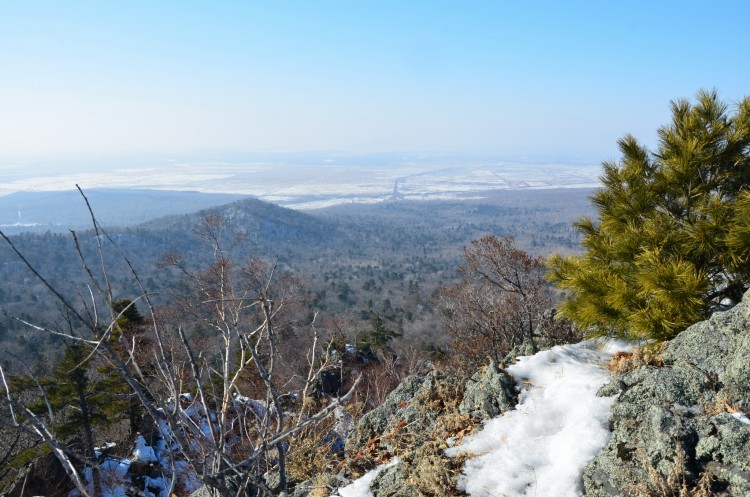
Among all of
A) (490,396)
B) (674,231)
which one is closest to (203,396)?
(490,396)

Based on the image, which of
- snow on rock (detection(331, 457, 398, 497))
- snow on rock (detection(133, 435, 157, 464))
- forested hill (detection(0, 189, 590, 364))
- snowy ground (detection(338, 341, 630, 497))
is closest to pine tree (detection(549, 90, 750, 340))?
snowy ground (detection(338, 341, 630, 497))

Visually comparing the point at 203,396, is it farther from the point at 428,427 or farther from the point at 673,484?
the point at 428,427

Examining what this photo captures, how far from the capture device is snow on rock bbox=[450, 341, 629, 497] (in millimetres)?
3453

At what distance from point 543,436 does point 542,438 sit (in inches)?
1.5

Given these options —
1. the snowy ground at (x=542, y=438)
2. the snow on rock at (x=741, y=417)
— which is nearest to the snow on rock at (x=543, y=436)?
the snowy ground at (x=542, y=438)

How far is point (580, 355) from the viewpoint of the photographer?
5.43 meters

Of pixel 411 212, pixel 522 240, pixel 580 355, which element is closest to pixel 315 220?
pixel 411 212

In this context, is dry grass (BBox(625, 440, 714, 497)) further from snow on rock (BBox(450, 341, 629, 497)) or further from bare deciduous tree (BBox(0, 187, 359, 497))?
bare deciduous tree (BBox(0, 187, 359, 497))

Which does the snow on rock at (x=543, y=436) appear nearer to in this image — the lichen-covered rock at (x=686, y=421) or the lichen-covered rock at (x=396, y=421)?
the lichen-covered rock at (x=686, y=421)

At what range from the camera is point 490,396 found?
15.4ft

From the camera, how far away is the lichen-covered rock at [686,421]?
9.41 feet

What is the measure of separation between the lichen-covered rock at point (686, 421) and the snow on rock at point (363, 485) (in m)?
1.82

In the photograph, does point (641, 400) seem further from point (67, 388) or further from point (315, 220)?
point (315, 220)

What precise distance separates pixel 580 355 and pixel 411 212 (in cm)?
15783
